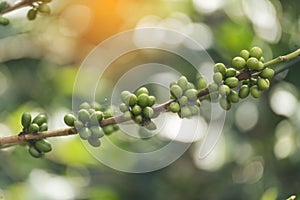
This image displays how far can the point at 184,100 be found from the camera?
2.55 ft

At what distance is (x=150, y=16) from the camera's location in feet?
6.07

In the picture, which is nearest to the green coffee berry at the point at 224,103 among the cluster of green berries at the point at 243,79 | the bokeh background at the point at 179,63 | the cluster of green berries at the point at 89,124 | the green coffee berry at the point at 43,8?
the cluster of green berries at the point at 243,79

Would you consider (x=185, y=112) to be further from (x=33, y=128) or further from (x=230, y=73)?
(x=33, y=128)

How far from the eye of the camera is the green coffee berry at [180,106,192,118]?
0.77 meters

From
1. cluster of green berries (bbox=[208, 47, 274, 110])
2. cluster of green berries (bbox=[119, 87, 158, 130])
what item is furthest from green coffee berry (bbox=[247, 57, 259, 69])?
cluster of green berries (bbox=[119, 87, 158, 130])

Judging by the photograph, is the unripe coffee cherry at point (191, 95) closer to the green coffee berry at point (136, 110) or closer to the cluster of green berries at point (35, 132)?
the green coffee berry at point (136, 110)

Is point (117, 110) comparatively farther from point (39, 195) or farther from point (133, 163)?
point (133, 163)

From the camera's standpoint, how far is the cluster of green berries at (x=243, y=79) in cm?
76

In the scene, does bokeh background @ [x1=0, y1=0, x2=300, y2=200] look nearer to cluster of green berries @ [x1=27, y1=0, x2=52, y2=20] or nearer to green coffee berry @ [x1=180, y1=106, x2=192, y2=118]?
cluster of green berries @ [x1=27, y1=0, x2=52, y2=20]

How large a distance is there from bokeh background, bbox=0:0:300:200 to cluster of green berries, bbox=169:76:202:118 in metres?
0.61

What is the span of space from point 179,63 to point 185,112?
3.13ft

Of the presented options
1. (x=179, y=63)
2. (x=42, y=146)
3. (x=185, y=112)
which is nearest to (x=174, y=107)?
(x=185, y=112)

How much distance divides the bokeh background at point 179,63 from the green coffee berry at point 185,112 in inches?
24.7

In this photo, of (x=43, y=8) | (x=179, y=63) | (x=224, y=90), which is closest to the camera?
(x=224, y=90)
